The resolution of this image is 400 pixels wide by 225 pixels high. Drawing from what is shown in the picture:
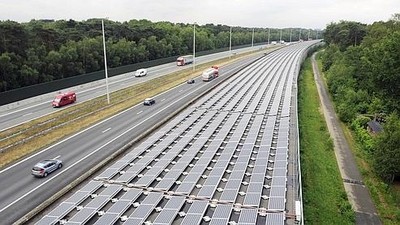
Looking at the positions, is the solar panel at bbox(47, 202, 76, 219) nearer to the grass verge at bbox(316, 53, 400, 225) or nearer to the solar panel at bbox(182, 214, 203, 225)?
the solar panel at bbox(182, 214, 203, 225)

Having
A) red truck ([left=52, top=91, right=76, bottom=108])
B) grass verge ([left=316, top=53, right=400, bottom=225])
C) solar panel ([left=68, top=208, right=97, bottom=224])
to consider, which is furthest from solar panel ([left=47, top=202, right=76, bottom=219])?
red truck ([left=52, top=91, right=76, bottom=108])

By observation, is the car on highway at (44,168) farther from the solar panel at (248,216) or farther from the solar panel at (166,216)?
the solar panel at (248,216)

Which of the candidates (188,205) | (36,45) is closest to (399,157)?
(188,205)

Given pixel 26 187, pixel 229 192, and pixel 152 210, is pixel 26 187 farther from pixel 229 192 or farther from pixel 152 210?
pixel 229 192

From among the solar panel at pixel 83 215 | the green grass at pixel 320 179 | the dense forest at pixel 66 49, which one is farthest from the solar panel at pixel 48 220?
the dense forest at pixel 66 49

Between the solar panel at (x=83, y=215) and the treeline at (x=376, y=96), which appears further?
the treeline at (x=376, y=96)
